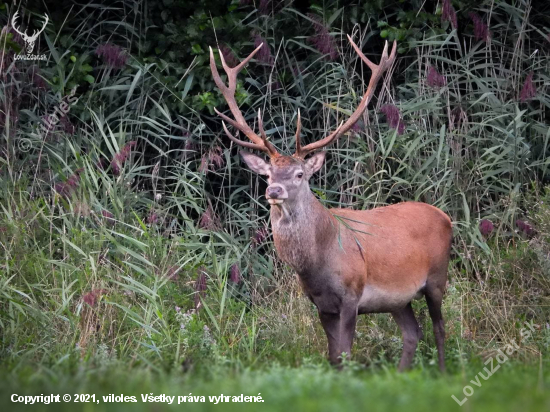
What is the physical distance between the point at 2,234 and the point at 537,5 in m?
5.49

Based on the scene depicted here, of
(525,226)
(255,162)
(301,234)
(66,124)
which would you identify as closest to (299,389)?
(301,234)

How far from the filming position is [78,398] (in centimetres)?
341

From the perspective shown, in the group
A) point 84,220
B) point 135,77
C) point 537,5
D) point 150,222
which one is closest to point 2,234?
point 84,220

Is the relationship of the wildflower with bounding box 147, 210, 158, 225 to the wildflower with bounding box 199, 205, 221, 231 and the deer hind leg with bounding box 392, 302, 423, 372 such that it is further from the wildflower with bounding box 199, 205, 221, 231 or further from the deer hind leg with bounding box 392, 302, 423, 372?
the deer hind leg with bounding box 392, 302, 423, 372

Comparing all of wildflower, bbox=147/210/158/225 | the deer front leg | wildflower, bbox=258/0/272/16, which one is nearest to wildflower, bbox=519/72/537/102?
wildflower, bbox=258/0/272/16

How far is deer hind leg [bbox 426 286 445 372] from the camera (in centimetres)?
638

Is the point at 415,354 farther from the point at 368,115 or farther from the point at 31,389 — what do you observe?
the point at 31,389

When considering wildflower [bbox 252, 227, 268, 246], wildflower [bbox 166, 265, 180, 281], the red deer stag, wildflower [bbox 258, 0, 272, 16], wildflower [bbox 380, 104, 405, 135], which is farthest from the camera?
wildflower [bbox 258, 0, 272, 16]

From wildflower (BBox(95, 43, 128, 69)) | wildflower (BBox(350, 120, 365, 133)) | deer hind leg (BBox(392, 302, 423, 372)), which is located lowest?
deer hind leg (BBox(392, 302, 423, 372))

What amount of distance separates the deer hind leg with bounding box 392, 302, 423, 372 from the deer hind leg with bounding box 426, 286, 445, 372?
15 cm

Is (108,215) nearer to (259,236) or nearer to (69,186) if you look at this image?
(69,186)

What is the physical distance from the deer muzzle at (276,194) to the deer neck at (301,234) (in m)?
0.16

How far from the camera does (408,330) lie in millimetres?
6527

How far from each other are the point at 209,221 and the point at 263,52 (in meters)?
1.78
